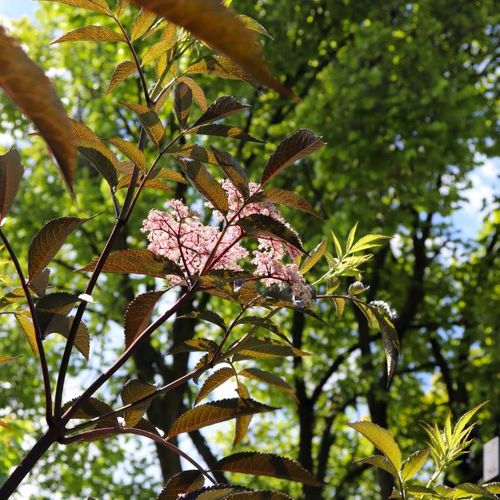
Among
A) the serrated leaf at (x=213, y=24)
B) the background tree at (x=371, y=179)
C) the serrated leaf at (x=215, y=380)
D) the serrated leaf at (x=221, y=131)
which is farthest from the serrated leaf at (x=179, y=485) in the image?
the background tree at (x=371, y=179)

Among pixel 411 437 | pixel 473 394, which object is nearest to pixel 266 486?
pixel 411 437

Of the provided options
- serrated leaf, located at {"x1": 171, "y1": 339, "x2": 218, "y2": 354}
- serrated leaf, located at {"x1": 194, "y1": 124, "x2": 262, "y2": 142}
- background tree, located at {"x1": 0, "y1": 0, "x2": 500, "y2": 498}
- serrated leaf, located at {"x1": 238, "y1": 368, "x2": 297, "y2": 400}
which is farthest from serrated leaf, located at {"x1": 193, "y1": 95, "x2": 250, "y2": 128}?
background tree, located at {"x1": 0, "y1": 0, "x2": 500, "y2": 498}

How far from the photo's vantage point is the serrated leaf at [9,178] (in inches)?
48.8

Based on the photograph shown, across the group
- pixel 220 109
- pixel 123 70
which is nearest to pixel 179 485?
pixel 220 109

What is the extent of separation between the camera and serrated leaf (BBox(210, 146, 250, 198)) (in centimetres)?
125

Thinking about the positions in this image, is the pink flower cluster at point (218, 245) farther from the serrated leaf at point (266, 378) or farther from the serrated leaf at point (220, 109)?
the serrated leaf at point (266, 378)

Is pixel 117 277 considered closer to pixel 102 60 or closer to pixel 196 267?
pixel 102 60

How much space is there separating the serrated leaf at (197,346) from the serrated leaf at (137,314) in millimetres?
67

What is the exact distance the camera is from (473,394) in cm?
1214

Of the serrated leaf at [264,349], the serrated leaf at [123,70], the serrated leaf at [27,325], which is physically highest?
the serrated leaf at [123,70]

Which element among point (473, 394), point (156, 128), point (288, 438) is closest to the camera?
point (156, 128)

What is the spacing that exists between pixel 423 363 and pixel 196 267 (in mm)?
13888

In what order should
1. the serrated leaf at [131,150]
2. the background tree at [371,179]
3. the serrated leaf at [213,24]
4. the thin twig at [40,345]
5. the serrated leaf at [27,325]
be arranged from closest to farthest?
the serrated leaf at [213,24] < the thin twig at [40,345] < the serrated leaf at [131,150] < the serrated leaf at [27,325] < the background tree at [371,179]

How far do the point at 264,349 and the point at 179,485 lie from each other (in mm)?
253
